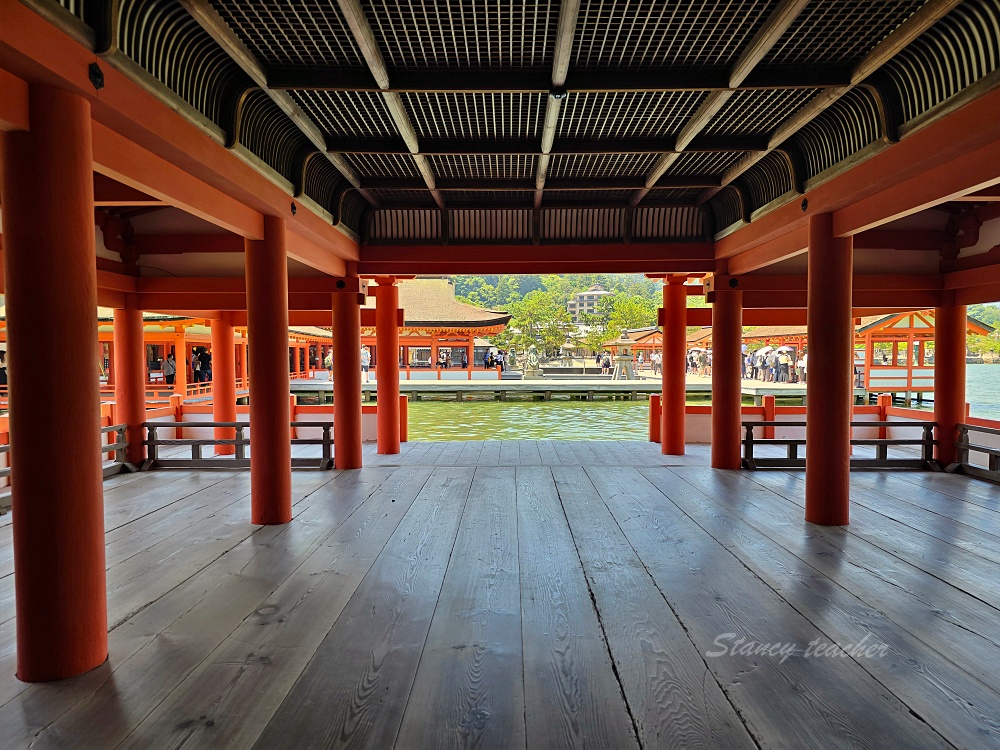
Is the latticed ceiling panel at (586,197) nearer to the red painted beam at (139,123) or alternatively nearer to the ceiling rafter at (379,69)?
the ceiling rafter at (379,69)

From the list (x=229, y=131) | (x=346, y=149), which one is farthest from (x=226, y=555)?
(x=346, y=149)

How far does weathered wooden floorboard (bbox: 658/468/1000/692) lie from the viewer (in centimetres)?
307

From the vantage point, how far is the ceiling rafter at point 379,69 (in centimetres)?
320

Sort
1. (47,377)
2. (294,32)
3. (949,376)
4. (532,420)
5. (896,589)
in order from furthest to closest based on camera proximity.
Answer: (532,420)
(949,376)
(896,589)
(294,32)
(47,377)

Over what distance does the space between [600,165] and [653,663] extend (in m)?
5.01

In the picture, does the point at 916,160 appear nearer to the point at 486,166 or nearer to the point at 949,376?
the point at 486,166

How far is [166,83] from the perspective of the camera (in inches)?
140

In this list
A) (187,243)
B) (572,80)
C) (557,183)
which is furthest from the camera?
(187,243)

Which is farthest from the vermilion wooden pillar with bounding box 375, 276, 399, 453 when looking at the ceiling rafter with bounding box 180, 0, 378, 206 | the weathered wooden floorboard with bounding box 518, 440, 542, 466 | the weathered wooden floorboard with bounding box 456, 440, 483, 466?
the ceiling rafter with bounding box 180, 0, 378, 206

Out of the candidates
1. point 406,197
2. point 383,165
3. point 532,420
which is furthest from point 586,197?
point 532,420

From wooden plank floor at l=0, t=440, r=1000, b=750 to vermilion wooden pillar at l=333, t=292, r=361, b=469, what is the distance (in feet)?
7.31

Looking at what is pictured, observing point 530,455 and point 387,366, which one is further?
point 387,366

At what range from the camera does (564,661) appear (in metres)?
2.92

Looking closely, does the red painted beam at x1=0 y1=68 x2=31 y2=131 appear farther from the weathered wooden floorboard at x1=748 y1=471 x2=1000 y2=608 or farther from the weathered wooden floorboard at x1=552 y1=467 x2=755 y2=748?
the weathered wooden floorboard at x1=748 y1=471 x2=1000 y2=608
